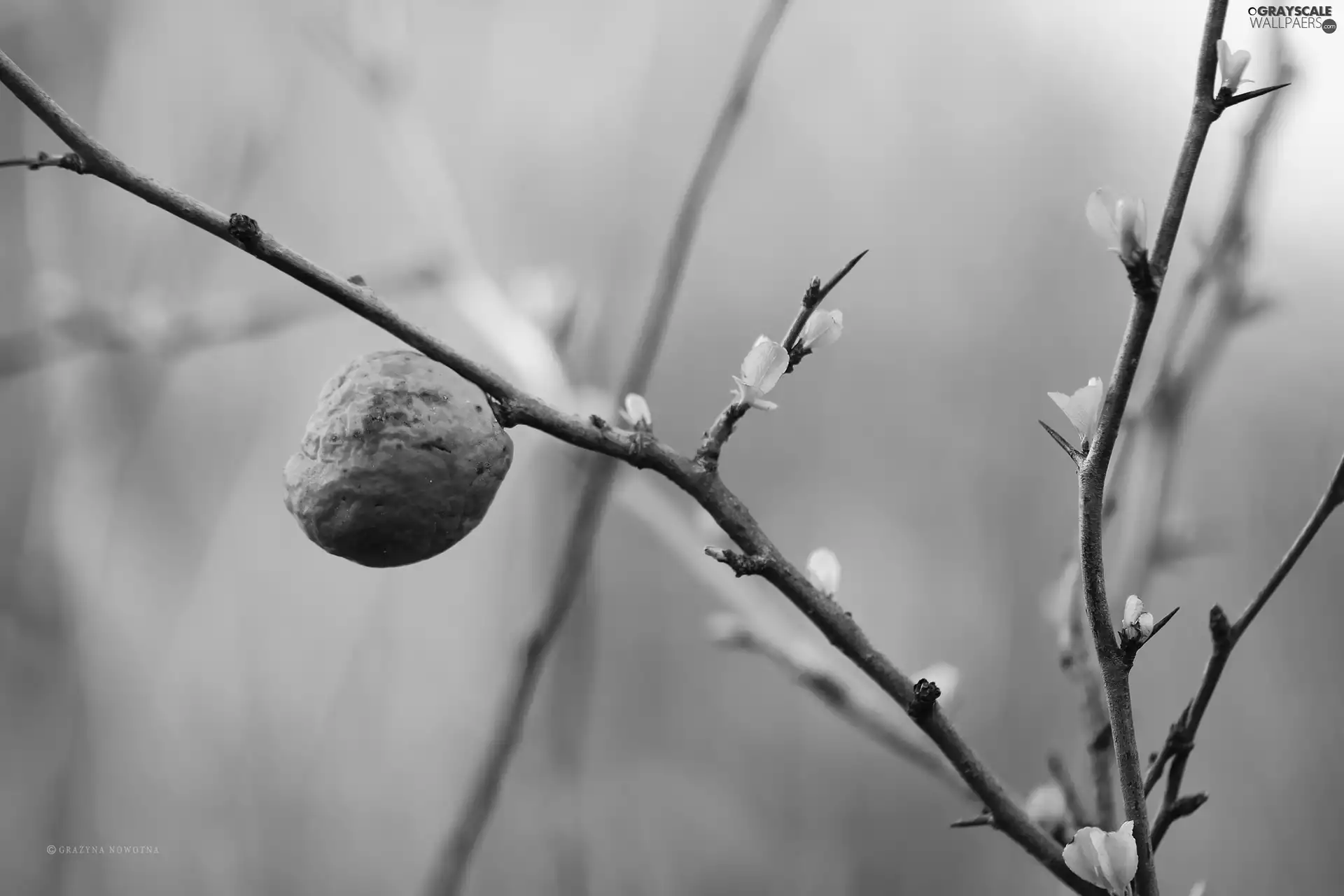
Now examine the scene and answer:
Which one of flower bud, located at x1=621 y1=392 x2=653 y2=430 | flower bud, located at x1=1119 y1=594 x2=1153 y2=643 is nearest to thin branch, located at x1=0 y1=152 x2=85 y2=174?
flower bud, located at x1=621 y1=392 x2=653 y2=430

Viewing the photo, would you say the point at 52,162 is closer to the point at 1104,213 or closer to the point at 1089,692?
the point at 1104,213

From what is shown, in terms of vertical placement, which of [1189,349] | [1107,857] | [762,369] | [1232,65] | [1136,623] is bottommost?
[1107,857]

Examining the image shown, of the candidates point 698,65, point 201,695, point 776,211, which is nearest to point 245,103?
point 201,695

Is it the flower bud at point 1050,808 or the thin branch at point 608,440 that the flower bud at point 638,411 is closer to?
the thin branch at point 608,440

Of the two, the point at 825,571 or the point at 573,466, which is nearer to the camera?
the point at 825,571

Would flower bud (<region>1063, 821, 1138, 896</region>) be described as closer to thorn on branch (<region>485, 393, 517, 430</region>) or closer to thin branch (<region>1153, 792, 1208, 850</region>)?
thin branch (<region>1153, 792, 1208, 850</region>)

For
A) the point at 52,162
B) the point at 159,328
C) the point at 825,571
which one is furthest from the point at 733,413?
the point at 159,328
